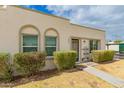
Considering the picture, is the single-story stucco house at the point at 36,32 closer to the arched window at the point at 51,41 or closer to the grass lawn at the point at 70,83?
the arched window at the point at 51,41

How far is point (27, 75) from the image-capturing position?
8969mm

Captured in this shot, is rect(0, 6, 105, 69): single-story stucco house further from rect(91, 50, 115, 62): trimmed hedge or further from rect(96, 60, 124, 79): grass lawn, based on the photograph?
rect(96, 60, 124, 79): grass lawn

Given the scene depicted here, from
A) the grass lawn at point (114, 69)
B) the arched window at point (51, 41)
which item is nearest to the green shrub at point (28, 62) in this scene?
the arched window at point (51, 41)

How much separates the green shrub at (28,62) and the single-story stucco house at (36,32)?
845mm

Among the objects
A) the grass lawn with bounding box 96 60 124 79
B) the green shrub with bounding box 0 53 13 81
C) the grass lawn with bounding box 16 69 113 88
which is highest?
the green shrub with bounding box 0 53 13 81

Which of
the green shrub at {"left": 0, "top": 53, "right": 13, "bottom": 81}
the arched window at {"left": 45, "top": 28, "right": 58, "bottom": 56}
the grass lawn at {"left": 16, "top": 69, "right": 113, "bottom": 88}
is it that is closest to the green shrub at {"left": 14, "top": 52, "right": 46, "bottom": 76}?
the green shrub at {"left": 0, "top": 53, "right": 13, "bottom": 81}

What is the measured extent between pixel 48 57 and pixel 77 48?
14.3ft

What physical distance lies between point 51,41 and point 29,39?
1.98 m

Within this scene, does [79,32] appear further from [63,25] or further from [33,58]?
[33,58]

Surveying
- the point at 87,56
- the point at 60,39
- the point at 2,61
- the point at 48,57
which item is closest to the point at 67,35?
the point at 60,39

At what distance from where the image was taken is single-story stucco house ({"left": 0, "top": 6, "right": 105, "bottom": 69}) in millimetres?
8812

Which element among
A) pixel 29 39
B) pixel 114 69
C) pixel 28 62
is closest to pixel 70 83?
pixel 28 62

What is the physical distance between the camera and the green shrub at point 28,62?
8.52m

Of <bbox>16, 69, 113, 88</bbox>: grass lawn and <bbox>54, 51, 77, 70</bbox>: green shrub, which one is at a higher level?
<bbox>54, 51, 77, 70</bbox>: green shrub
